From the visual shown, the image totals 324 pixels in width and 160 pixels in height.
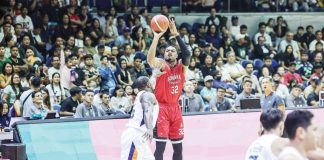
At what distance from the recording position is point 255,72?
18.9m

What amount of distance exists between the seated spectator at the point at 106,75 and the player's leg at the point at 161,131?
5.17 meters

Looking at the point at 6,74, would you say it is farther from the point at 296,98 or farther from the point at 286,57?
the point at 286,57

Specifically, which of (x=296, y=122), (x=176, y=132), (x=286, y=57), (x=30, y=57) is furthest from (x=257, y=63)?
(x=296, y=122)

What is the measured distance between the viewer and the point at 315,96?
57.9 ft

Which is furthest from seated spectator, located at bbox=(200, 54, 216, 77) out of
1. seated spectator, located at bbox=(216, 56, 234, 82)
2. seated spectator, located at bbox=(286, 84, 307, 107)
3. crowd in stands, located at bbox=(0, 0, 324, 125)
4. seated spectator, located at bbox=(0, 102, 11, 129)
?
seated spectator, located at bbox=(0, 102, 11, 129)

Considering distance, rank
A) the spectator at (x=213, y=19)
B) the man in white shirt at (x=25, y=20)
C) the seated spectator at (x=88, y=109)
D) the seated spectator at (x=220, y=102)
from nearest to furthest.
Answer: the seated spectator at (x=88, y=109), the seated spectator at (x=220, y=102), the man in white shirt at (x=25, y=20), the spectator at (x=213, y=19)

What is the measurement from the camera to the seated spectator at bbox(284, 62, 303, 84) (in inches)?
742

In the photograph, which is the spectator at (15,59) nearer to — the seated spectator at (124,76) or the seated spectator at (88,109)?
the seated spectator at (124,76)

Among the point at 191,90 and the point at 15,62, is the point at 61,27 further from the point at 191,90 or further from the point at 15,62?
the point at 191,90

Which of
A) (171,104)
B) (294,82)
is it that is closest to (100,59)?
(294,82)

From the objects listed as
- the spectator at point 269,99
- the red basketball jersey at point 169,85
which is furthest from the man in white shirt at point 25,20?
the red basketball jersey at point 169,85

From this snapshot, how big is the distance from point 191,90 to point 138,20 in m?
4.66

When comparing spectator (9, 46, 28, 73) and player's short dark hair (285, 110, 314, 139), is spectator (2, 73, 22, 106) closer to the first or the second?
spectator (9, 46, 28, 73)

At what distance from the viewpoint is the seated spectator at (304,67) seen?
778 inches
